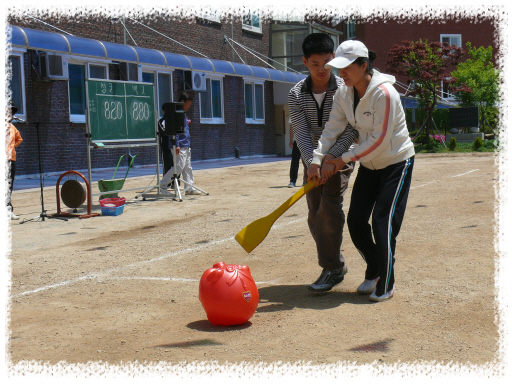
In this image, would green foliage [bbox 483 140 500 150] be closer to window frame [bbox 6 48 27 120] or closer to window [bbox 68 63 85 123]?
window [bbox 68 63 85 123]

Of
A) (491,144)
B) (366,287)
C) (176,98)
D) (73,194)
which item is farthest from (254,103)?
(366,287)

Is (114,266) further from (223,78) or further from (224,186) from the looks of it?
(223,78)

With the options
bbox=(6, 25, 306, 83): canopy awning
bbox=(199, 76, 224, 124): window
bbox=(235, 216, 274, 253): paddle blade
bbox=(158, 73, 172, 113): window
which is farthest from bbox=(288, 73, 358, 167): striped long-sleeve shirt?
bbox=(199, 76, 224, 124): window

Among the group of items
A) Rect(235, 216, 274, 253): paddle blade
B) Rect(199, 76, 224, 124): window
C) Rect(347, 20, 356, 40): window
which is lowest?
Rect(235, 216, 274, 253): paddle blade

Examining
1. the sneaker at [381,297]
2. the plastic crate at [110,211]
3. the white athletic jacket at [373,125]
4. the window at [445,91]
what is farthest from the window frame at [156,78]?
the sneaker at [381,297]

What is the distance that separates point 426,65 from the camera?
2973 centimetres

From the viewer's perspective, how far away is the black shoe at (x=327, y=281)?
491 centimetres

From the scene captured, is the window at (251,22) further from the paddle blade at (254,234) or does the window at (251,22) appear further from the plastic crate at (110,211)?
the paddle blade at (254,234)

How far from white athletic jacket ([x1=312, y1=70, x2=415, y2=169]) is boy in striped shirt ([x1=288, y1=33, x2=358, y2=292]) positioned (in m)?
0.11

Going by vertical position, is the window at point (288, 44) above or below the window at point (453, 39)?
below

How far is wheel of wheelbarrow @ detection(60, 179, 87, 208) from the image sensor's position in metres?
10.3

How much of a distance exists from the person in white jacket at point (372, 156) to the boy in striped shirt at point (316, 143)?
13 cm

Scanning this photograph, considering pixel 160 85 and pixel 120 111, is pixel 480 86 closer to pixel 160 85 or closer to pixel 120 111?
pixel 160 85

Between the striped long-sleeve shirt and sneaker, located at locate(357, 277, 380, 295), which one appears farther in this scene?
the striped long-sleeve shirt
